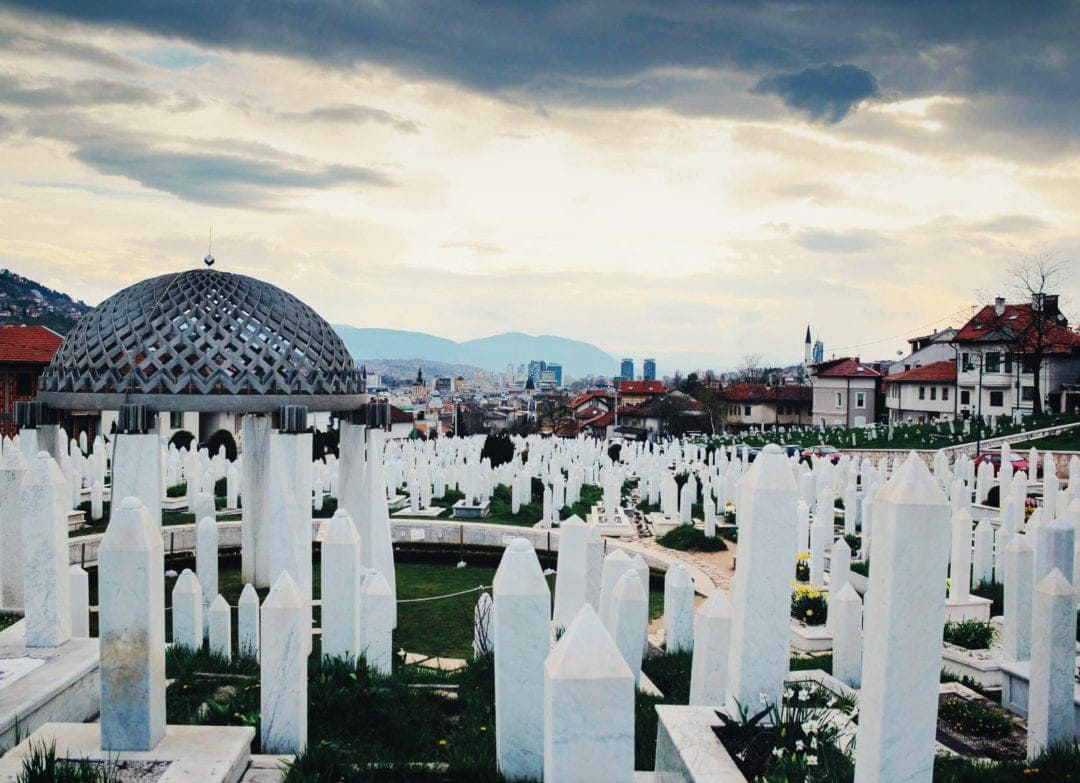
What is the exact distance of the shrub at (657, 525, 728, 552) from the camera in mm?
15922

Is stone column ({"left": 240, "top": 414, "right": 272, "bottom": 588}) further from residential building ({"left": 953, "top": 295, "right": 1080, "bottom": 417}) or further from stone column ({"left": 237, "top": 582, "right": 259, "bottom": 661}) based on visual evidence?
residential building ({"left": 953, "top": 295, "right": 1080, "bottom": 417})

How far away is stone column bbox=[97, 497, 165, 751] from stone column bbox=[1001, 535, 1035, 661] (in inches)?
320

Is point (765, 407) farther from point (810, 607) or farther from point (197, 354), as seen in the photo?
point (197, 354)

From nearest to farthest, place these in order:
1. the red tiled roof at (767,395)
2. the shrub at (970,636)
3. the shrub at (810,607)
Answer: the shrub at (970,636) → the shrub at (810,607) → the red tiled roof at (767,395)

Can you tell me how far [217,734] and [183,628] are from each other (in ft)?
12.1

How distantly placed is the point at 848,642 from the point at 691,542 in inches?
342

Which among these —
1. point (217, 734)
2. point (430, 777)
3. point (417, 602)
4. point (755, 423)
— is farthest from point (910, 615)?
point (755, 423)

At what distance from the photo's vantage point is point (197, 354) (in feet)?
28.6

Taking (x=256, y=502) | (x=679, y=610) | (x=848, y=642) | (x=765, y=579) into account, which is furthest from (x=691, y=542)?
(x=765, y=579)

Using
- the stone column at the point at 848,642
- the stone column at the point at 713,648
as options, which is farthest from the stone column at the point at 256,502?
the stone column at the point at 848,642

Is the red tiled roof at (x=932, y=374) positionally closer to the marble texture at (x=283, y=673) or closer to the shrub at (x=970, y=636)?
the shrub at (x=970, y=636)

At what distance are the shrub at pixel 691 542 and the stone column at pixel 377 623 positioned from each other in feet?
32.8

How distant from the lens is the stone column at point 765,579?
165 inches

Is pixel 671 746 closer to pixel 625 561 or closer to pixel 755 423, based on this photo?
pixel 625 561
